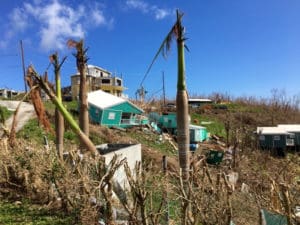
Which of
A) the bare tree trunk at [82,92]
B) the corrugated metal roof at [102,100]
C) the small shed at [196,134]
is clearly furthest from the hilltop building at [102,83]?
the bare tree trunk at [82,92]

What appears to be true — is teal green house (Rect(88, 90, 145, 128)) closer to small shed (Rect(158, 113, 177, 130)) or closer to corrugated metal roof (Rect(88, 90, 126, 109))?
corrugated metal roof (Rect(88, 90, 126, 109))

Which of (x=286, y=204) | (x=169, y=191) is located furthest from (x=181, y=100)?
(x=286, y=204)

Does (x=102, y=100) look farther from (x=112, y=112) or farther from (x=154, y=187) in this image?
(x=154, y=187)

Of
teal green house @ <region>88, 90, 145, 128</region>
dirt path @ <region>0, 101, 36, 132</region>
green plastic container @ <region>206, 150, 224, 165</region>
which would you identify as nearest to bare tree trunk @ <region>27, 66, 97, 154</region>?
green plastic container @ <region>206, 150, 224, 165</region>

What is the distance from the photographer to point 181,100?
560 cm

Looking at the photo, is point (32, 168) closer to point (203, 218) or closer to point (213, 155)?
point (203, 218)

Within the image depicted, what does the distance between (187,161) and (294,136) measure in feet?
73.6

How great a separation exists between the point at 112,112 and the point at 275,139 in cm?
1307

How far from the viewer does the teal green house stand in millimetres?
25516

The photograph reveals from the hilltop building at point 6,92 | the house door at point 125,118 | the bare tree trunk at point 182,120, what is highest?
the hilltop building at point 6,92

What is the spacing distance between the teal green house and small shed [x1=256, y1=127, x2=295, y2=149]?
9.89 metres

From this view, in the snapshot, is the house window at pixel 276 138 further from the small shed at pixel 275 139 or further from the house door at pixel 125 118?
the house door at pixel 125 118

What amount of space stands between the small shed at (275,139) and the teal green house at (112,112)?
9.89 metres

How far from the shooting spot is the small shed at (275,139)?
25.0 m
